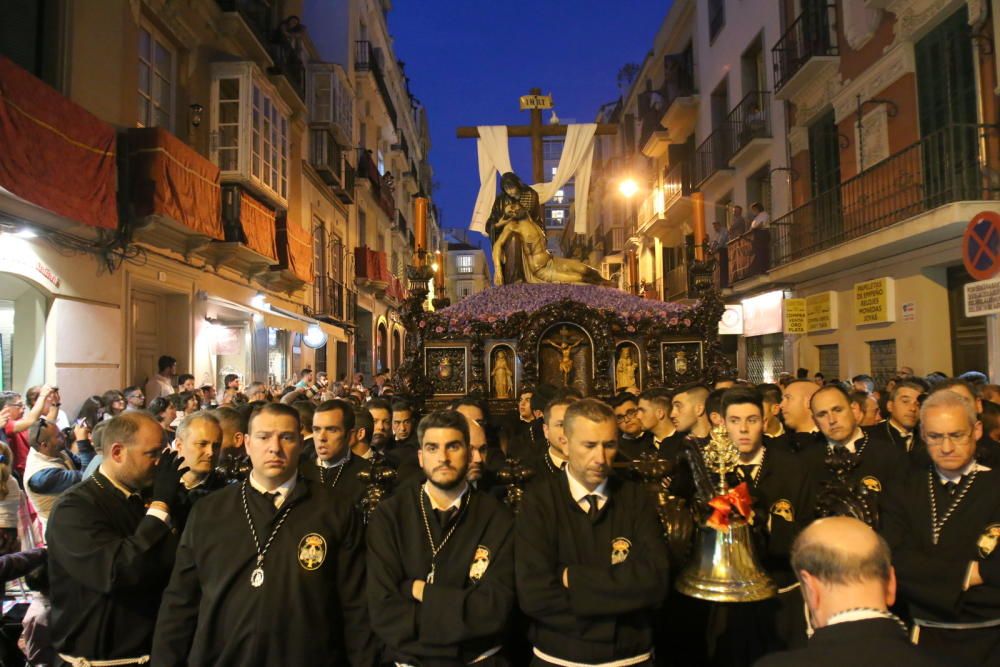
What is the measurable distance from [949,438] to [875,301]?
9.72 metres

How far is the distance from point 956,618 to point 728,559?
125 centimetres

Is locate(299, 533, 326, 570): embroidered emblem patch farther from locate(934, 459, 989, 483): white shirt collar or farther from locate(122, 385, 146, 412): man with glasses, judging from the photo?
locate(122, 385, 146, 412): man with glasses

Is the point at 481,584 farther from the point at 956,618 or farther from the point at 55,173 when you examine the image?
the point at 55,173

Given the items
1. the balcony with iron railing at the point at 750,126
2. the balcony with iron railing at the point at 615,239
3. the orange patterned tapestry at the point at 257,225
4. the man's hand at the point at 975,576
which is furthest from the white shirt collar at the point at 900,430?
the balcony with iron railing at the point at 615,239

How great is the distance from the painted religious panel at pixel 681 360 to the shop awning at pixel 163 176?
708 centimetres

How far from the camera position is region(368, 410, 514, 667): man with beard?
284 centimetres

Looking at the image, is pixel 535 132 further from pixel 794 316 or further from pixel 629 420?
pixel 629 420

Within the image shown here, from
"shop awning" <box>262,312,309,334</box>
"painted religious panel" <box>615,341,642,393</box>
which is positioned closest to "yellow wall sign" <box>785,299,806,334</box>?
"painted religious panel" <box>615,341,642,393</box>

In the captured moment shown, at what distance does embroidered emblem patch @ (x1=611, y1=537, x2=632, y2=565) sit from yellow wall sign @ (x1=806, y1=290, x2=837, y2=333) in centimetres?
1223

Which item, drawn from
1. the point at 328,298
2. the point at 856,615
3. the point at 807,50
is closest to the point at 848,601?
the point at 856,615

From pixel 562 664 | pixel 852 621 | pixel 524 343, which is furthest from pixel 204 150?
pixel 852 621

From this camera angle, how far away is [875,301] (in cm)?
1201

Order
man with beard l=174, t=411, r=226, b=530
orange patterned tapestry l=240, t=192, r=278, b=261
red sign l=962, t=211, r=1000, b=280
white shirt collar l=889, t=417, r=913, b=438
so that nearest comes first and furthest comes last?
man with beard l=174, t=411, r=226, b=530 < white shirt collar l=889, t=417, r=913, b=438 < red sign l=962, t=211, r=1000, b=280 < orange patterned tapestry l=240, t=192, r=278, b=261

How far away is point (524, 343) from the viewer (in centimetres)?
876
